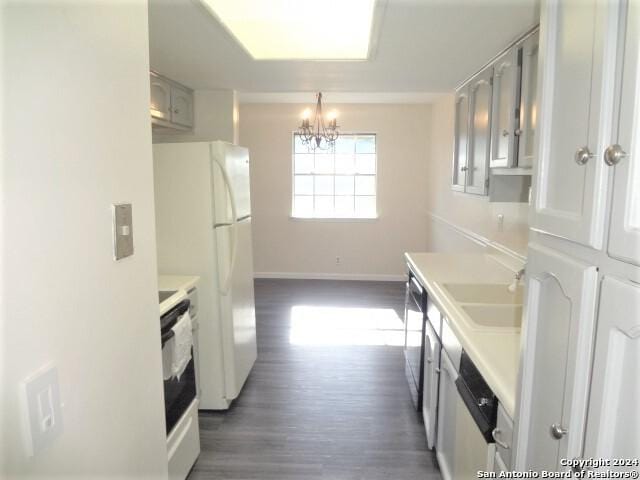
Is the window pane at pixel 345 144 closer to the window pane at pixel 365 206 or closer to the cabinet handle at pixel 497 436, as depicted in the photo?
the window pane at pixel 365 206

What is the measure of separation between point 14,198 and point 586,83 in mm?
908

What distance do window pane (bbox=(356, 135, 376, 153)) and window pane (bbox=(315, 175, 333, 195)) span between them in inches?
22.8

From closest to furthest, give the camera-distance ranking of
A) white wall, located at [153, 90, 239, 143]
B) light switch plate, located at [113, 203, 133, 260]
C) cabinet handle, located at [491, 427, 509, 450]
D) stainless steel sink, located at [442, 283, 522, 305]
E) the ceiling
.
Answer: light switch plate, located at [113, 203, 133, 260] → cabinet handle, located at [491, 427, 509, 450] → the ceiling → stainless steel sink, located at [442, 283, 522, 305] → white wall, located at [153, 90, 239, 143]

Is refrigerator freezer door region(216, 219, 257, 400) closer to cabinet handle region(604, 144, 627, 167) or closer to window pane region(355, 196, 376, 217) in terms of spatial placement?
cabinet handle region(604, 144, 627, 167)

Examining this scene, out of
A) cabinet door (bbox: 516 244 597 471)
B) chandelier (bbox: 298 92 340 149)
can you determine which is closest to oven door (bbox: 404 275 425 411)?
cabinet door (bbox: 516 244 597 471)

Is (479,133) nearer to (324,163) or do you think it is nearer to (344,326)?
(344,326)

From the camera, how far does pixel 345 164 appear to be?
6.10 metres

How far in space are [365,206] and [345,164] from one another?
664 mm

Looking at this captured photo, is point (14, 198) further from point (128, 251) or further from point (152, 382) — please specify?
point (152, 382)

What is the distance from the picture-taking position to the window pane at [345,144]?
6004 mm

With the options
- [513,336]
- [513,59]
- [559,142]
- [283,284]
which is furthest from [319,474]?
[283,284]

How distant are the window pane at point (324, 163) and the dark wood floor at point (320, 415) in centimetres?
245

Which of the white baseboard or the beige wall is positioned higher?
the beige wall

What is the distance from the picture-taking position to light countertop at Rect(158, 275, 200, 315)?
1.99 metres
